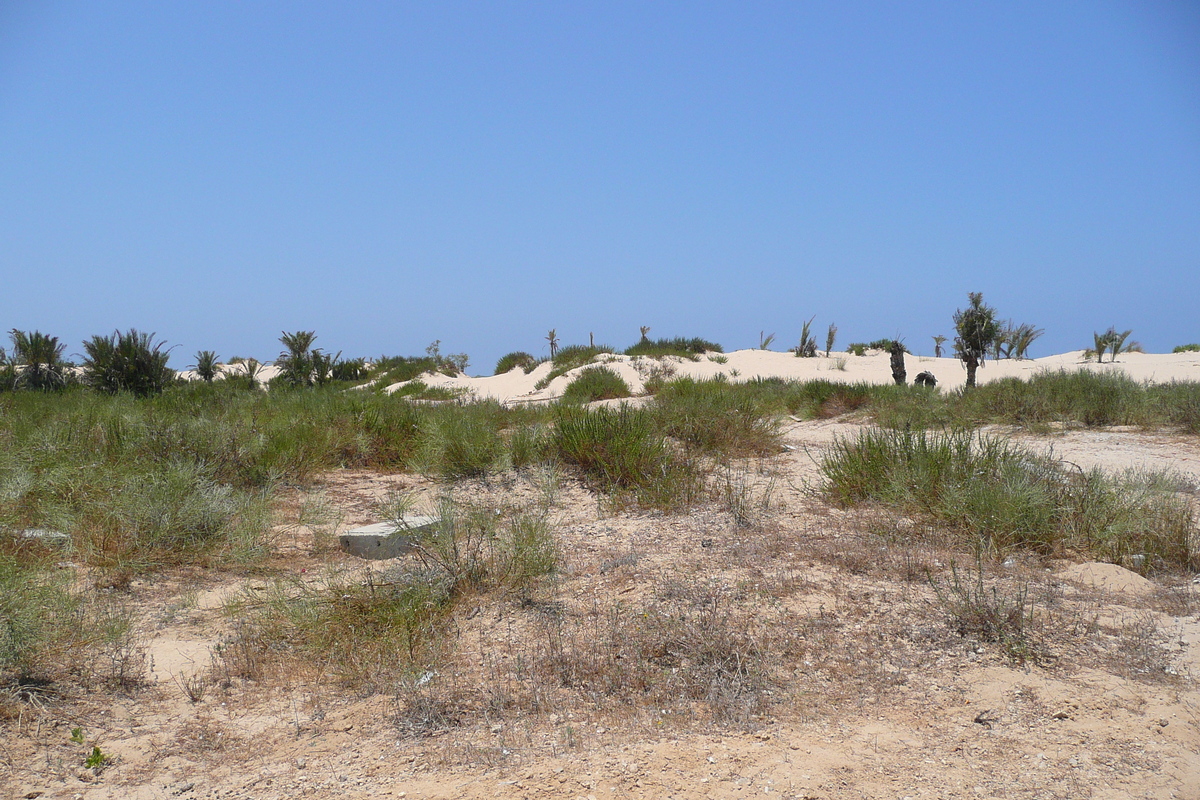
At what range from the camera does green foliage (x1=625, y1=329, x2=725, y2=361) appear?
20.8m

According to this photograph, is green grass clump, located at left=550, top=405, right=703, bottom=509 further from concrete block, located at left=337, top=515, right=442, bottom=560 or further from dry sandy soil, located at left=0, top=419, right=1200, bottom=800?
concrete block, located at left=337, top=515, right=442, bottom=560

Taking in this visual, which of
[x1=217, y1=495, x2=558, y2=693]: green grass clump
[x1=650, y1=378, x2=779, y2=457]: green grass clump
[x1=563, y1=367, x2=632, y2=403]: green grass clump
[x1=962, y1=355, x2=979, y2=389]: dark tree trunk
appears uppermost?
[x1=962, y1=355, x2=979, y2=389]: dark tree trunk

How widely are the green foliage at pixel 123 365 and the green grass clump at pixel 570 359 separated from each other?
8827 millimetres

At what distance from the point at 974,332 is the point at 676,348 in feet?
29.6

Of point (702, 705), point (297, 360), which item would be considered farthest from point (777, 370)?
point (702, 705)

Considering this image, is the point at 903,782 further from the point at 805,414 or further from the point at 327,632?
the point at 805,414

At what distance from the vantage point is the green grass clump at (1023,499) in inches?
166

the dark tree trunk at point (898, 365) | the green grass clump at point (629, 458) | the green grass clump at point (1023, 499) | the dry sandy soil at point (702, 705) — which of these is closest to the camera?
the dry sandy soil at point (702, 705)

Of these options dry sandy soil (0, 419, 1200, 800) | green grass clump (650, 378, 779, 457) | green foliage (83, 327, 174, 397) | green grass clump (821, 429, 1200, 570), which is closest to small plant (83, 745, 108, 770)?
dry sandy soil (0, 419, 1200, 800)

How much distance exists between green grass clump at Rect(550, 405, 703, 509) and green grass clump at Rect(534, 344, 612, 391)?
11.3 m

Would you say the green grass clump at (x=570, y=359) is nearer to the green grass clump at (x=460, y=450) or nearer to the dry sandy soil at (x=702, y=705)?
the green grass clump at (x=460, y=450)

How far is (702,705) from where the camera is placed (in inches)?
107

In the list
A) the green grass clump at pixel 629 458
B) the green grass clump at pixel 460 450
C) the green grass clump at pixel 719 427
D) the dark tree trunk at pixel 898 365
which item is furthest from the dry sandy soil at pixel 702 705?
the dark tree trunk at pixel 898 365

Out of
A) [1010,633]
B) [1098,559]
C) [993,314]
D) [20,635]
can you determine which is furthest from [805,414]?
[20,635]
